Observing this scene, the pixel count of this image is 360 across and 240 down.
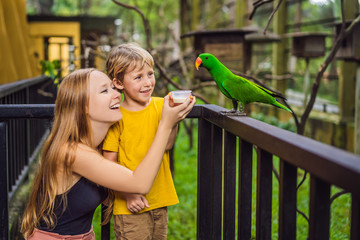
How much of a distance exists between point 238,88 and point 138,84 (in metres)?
0.45

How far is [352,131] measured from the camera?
7133mm

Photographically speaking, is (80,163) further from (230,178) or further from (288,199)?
(288,199)

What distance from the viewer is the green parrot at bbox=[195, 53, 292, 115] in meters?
1.96

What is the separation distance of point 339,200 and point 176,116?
3884 mm

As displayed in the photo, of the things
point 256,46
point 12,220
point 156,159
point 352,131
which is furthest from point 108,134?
point 256,46

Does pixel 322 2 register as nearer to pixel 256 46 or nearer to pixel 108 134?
pixel 256 46

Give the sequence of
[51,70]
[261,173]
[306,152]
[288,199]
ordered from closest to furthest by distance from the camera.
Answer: [306,152]
[288,199]
[261,173]
[51,70]

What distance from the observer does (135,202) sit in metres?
1.84

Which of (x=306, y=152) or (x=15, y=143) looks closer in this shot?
(x=306, y=152)

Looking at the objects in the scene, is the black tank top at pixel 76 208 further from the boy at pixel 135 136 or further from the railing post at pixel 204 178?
the railing post at pixel 204 178

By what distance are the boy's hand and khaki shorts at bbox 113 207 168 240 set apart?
6 cm

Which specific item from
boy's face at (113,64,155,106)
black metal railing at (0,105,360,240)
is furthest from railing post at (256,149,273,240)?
boy's face at (113,64,155,106)

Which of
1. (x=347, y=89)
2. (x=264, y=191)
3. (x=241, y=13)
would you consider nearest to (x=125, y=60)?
(x=264, y=191)

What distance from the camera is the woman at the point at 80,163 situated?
1.65 meters
